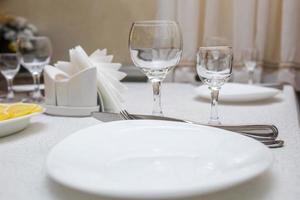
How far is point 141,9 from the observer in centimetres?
188

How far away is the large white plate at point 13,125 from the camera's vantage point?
601mm

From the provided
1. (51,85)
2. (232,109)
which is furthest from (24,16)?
(232,109)

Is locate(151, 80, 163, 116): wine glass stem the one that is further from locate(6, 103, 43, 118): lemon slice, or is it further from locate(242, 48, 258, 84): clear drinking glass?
locate(242, 48, 258, 84): clear drinking glass

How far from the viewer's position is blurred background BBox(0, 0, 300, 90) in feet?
5.10

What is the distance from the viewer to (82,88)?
0.78 meters

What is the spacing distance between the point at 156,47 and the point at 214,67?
12 centimetres

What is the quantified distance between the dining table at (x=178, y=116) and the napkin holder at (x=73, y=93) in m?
0.02

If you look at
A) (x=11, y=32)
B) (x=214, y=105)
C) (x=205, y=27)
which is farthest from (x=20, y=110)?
(x=11, y=32)

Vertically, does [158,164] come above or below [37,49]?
below

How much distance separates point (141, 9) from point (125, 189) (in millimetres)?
1628

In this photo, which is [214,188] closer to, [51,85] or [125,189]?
[125,189]

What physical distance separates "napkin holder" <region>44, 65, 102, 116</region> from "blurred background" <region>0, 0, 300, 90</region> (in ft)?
2.55

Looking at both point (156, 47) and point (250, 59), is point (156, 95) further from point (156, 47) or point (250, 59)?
point (250, 59)

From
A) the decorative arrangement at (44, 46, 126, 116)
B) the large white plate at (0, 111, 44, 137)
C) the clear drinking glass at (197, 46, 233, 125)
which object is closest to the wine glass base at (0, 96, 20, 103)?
the decorative arrangement at (44, 46, 126, 116)
